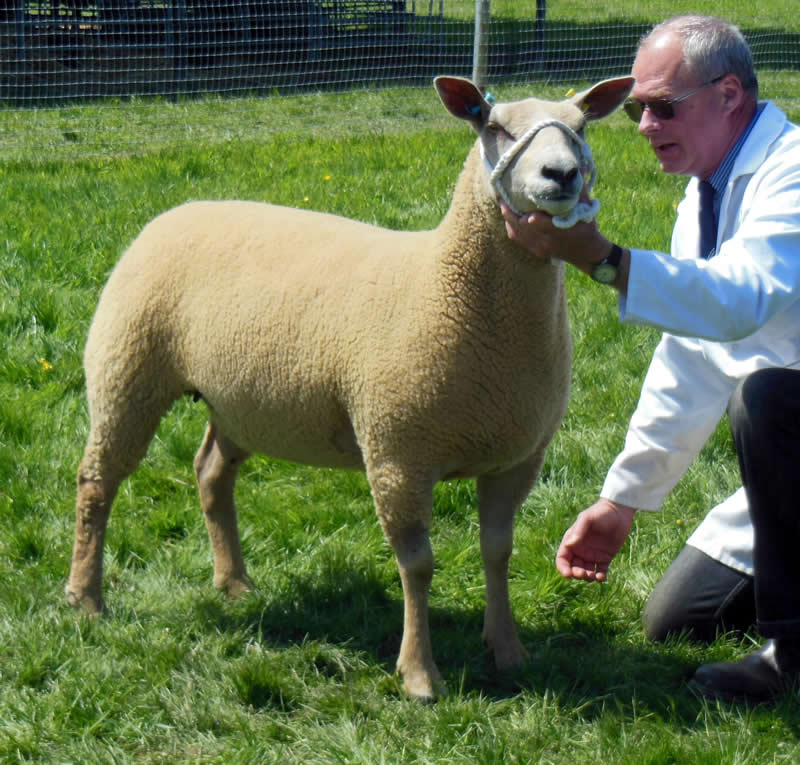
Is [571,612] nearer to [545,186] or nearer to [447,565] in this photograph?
[447,565]

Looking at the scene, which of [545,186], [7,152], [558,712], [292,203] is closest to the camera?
[545,186]

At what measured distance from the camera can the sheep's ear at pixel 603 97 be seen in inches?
105

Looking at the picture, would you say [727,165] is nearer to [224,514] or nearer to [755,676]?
[755,676]

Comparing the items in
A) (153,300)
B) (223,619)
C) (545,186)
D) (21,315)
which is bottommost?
(223,619)

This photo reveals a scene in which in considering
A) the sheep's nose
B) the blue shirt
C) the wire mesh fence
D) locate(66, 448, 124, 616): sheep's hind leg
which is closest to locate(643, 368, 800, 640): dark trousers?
the blue shirt

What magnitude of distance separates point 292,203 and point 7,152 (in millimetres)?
2785

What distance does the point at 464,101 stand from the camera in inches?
103

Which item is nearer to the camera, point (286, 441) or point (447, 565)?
point (286, 441)

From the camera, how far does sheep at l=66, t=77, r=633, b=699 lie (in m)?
2.69

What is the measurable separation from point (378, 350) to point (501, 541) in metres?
0.67

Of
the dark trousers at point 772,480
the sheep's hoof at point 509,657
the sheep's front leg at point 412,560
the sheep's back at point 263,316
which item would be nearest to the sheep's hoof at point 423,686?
the sheep's front leg at point 412,560

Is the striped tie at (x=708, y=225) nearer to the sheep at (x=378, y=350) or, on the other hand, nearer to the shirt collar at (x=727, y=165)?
the shirt collar at (x=727, y=165)

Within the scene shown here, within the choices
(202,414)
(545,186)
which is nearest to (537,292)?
(545,186)

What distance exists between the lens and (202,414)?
4328 millimetres
